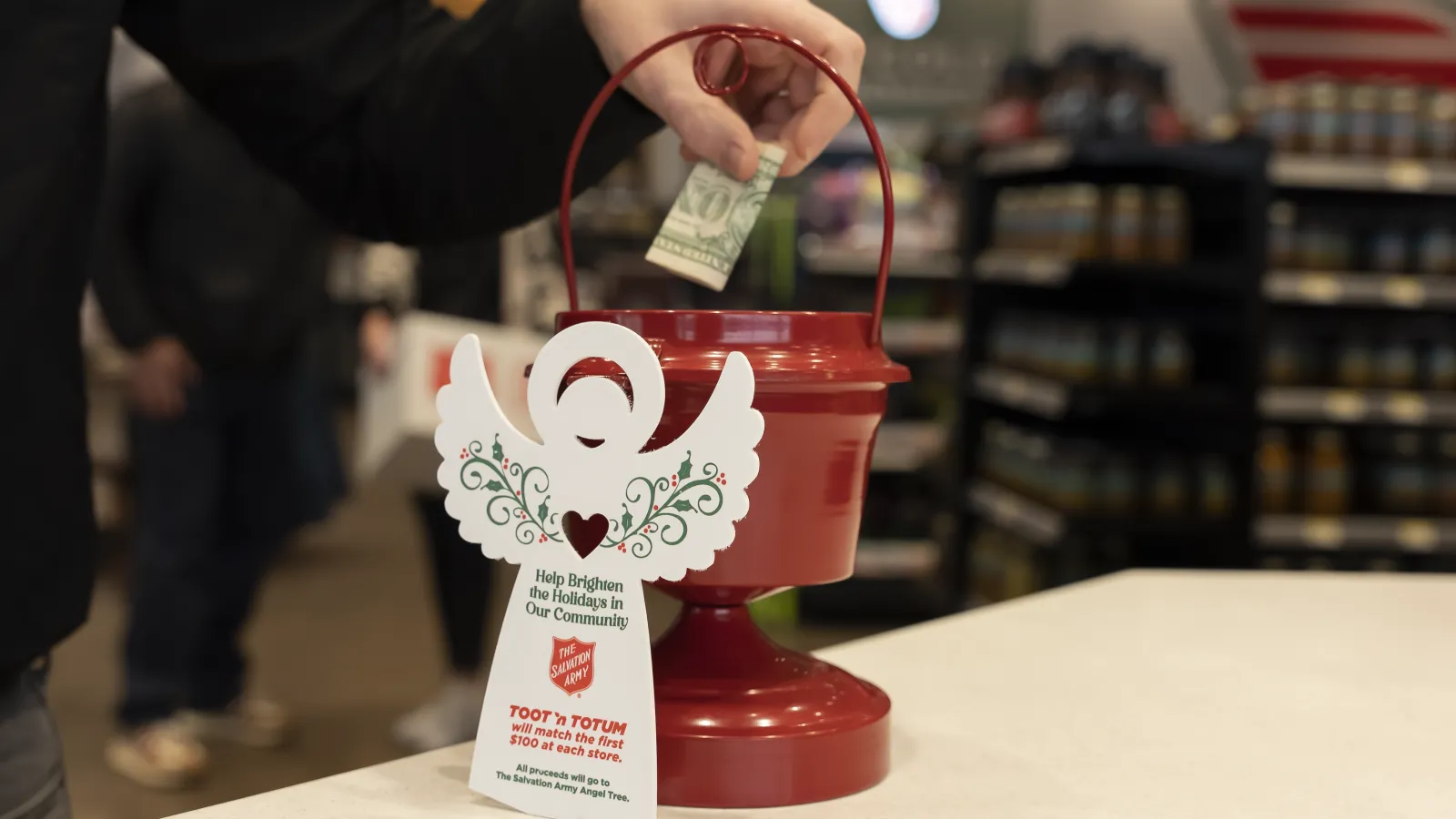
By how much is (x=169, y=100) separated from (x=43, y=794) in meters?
2.55

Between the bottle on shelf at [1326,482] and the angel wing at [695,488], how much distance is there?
380 centimetres

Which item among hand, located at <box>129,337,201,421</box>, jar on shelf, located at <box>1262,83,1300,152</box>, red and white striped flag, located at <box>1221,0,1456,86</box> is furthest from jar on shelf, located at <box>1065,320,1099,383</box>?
red and white striped flag, located at <box>1221,0,1456,86</box>

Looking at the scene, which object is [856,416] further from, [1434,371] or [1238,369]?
[1434,371]

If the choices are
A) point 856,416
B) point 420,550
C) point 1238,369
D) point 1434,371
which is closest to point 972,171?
point 1238,369

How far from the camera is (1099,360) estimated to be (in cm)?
399

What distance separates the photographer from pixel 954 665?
3.93ft

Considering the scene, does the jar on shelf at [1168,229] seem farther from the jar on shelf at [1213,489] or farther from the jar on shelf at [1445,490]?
the jar on shelf at [1445,490]

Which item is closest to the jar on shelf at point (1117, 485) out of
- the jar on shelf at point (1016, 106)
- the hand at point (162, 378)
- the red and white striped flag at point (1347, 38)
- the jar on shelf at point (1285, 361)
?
the jar on shelf at point (1285, 361)

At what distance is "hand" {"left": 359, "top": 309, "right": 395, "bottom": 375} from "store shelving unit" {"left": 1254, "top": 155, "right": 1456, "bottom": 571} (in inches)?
97.7

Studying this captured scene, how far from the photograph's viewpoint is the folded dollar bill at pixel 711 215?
923 mm

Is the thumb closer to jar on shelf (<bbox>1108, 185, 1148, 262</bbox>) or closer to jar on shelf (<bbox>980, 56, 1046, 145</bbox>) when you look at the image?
jar on shelf (<bbox>1108, 185, 1148, 262</bbox>)

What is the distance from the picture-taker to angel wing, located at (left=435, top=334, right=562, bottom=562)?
767mm

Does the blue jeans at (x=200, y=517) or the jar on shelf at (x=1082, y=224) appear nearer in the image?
the blue jeans at (x=200, y=517)

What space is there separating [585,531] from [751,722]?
15 centimetres
